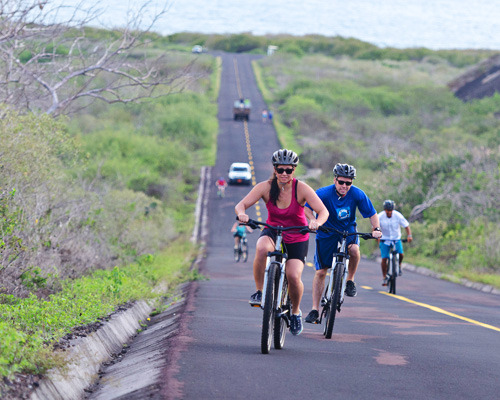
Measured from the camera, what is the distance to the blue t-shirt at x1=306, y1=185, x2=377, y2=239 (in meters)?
11.1

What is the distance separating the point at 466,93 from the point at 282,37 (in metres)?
99.1

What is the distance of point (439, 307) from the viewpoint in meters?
15.7

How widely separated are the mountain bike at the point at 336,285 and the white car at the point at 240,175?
45.4 metres

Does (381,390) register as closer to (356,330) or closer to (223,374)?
(223,374)

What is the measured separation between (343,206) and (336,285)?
138cm

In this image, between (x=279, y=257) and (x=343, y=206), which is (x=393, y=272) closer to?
(x=343, y=206)

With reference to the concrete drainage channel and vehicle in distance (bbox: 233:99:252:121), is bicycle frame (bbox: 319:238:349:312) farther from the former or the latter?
vehicle in distance (bbox: 233:99:252:121)

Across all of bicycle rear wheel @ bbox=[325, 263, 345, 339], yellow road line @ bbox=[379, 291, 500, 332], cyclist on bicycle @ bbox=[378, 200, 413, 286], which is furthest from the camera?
cyclist on bicycle @ bbox=[378, 200, 413, 286]

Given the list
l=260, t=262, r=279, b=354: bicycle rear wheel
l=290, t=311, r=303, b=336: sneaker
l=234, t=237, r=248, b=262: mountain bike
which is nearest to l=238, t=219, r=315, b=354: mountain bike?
l=260, t=262, r=279, b=354: bicycle rear wheel

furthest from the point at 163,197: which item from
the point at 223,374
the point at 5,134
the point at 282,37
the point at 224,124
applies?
the point at 282,37

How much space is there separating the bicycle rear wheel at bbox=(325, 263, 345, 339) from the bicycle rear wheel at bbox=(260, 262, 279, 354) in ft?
4.78

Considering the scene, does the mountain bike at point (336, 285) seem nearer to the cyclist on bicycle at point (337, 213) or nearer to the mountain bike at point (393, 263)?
the cyclist on bicycle at point (337, 213)

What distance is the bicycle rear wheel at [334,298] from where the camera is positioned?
10.1m

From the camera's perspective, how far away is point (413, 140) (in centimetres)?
6575
